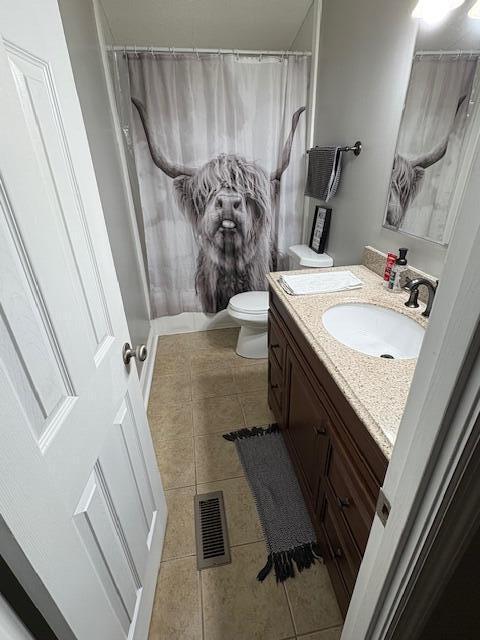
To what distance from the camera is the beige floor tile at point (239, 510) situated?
1.33 meters

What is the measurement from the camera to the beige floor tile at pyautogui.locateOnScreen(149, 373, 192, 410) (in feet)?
6.87

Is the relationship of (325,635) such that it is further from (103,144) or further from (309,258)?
(103,144)

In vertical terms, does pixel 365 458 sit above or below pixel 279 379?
above

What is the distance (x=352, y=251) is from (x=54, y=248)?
5.31ft

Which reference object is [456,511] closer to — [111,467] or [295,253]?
[111,467]

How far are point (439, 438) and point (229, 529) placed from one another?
1263 millimetres

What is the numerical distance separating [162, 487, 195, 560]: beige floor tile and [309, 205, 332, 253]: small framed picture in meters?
1.70

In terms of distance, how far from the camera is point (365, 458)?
0.75 meters

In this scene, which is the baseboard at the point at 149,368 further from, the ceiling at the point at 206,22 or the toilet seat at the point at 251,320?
the ceiling at the point at 206,22

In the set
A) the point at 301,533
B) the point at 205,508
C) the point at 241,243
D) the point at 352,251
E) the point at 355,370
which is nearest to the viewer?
the point at 355,370

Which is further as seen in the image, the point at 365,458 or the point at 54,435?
the point at 365,458

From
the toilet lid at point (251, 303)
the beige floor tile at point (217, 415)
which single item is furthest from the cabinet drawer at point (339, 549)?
the toilet lid at point (251, 303)

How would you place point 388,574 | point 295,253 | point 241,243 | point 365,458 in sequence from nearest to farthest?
point 388,574 → point 365,458 → point 295,253 → point 241,243

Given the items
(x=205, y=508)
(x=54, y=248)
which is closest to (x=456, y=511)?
(x=54, y=248)
